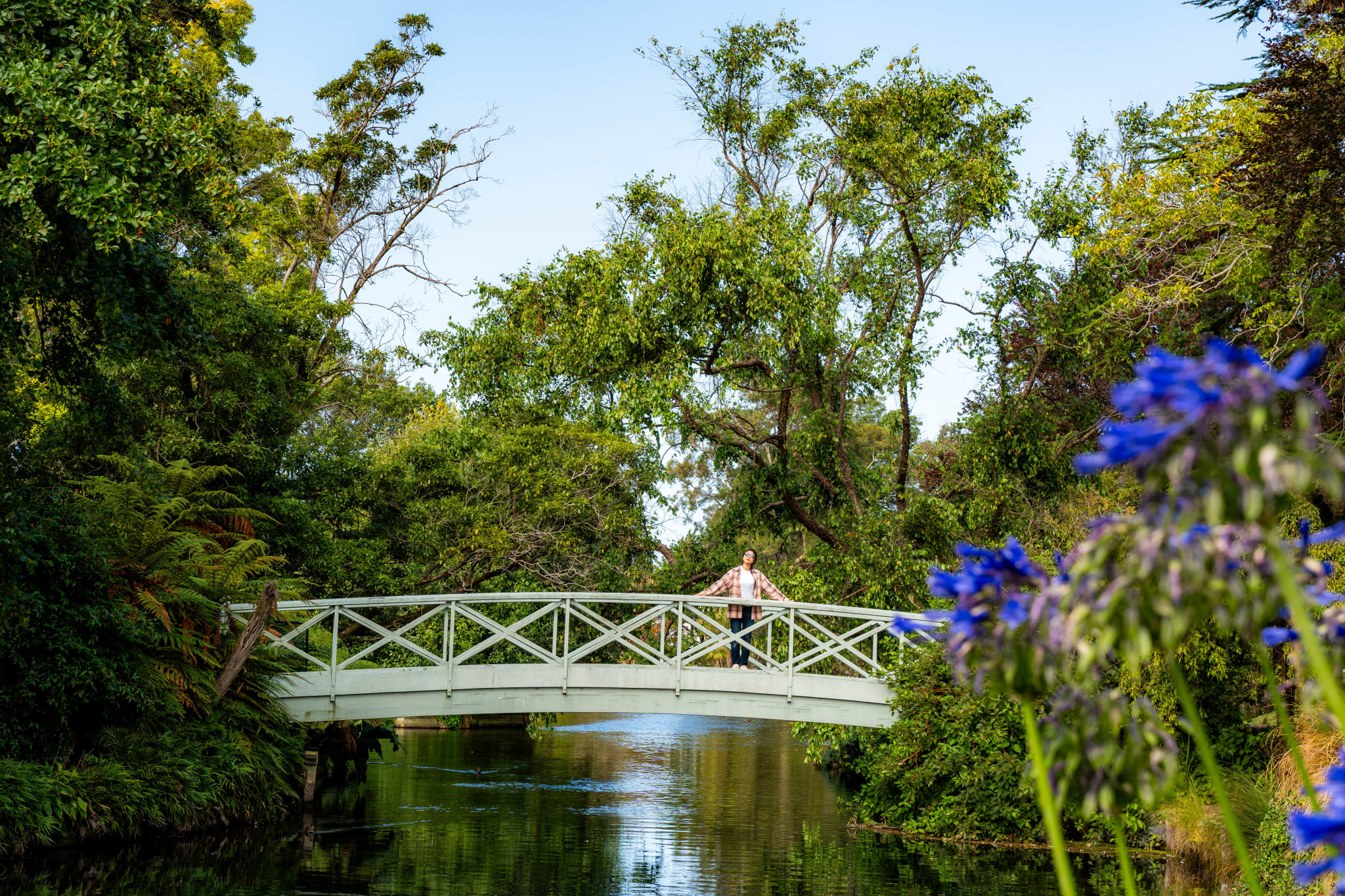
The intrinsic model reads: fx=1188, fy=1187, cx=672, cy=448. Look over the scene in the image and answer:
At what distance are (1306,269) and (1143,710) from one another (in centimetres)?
1101

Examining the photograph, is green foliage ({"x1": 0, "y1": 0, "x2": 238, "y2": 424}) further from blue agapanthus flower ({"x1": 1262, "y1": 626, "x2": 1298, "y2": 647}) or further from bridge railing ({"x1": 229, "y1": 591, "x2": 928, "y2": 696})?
blue agapanthus flower ({"x1": 1262, "y1": 626, "x2": 1298, "y2": 647})

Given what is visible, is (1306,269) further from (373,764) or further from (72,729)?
(373,764)

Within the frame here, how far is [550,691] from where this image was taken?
1302cm

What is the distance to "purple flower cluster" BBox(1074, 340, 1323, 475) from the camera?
5.39 ft

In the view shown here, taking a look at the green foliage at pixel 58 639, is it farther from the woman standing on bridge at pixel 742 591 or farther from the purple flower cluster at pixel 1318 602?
the purple flower cluster at pixel 1318 602

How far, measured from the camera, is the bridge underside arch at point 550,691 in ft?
42.2

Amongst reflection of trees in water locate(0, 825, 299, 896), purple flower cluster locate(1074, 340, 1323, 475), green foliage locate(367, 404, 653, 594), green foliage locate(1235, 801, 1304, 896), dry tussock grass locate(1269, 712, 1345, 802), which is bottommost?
reflection of trees in water locate(0, 825, 299, 896)

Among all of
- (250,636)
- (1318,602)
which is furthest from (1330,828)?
(250,636)

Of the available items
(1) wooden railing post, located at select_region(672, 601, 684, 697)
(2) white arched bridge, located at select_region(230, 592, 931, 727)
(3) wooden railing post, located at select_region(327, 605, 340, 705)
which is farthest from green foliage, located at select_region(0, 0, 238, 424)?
(1) wooden railing post, located at select_region(672, 601, 684, 697)

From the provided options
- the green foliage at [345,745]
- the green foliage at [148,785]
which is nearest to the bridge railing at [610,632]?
the green foliage at [345,745]

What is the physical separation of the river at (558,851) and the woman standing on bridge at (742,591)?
2.07 m

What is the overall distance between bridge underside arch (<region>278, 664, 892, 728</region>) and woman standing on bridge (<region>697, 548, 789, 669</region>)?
0.42m

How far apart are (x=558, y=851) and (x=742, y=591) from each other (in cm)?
340

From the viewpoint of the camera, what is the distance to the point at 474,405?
689 inches
